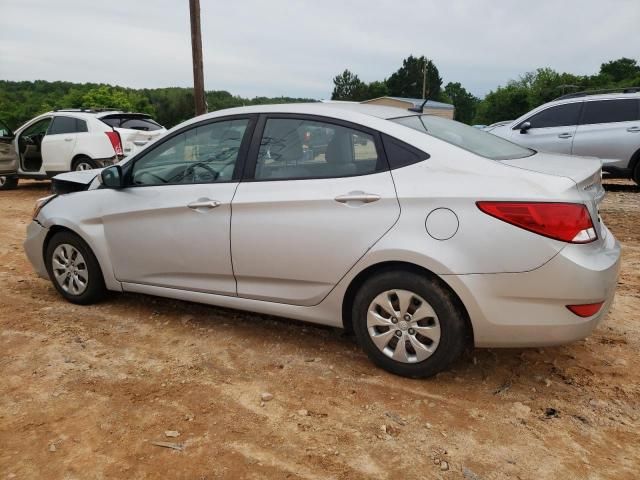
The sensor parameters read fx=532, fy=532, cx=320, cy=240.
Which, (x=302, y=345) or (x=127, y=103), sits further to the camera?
(x=127, y=103)

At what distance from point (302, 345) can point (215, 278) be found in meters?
0.76

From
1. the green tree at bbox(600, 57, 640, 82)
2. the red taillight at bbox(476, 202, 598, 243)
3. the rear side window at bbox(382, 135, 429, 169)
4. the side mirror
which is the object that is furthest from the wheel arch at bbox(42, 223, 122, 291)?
the green tree at bbox(600, 57, 640, 82)

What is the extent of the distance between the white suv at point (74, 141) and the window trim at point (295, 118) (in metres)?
7.01

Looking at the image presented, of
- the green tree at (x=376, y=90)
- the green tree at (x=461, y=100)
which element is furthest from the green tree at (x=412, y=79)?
the green tree at (x=461, y=100)

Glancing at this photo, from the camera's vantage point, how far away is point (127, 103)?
216ft

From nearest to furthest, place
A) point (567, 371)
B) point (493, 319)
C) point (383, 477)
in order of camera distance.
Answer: point (383, 477) < point (493, 319) < point (567, 371)

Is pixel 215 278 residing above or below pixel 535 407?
above

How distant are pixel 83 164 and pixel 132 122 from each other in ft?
4.19

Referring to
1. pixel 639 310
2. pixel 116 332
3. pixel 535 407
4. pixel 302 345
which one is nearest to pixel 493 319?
pixel 535 407

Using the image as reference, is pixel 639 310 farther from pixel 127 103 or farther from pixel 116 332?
pixel 127 103

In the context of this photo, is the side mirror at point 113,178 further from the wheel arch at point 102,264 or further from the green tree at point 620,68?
the green tree at point 620,68

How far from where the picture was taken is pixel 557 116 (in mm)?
9906

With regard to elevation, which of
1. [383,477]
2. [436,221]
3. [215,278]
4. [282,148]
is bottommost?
[383,477]

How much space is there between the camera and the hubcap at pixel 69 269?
4.31 meters
